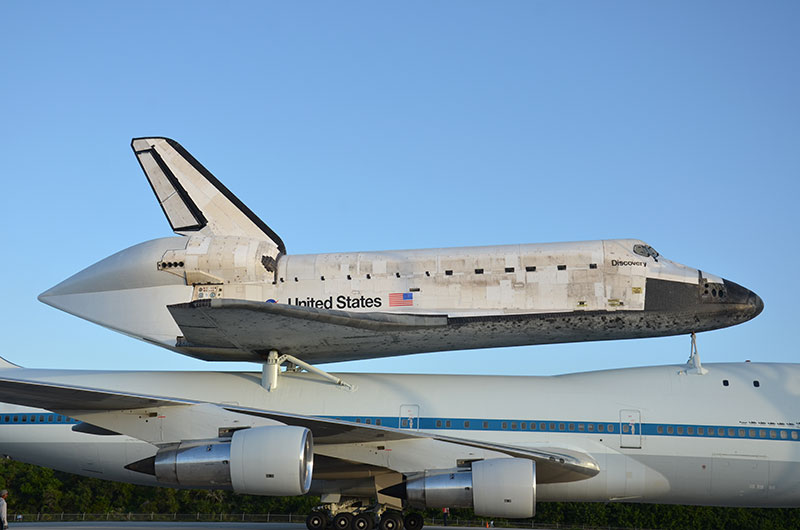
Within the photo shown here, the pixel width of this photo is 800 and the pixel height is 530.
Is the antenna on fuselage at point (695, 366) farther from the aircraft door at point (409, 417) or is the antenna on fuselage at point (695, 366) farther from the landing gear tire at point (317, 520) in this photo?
the landing gear tire at point (317, 520)

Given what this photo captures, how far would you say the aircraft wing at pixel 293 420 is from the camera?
12461 millimetres

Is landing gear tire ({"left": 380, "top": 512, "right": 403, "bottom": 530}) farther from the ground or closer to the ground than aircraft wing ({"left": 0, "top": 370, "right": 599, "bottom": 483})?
closer to the ground

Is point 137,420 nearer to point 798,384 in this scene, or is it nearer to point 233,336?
point 233,336

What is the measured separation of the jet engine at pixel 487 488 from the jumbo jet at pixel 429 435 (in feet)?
0.08

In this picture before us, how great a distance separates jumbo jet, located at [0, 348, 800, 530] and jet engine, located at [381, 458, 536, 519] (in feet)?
0.08

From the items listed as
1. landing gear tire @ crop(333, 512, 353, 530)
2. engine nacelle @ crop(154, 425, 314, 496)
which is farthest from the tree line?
engine nacelle @ crop(154, 425, 314, 496)

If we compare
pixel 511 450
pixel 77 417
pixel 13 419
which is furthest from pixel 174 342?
pixel 511 450

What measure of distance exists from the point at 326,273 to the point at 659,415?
6846 mm

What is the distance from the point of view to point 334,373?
51.2 feet

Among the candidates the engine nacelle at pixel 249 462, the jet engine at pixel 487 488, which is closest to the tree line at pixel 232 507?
the jet engine at pixel 487 488

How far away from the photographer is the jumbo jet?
1263cm

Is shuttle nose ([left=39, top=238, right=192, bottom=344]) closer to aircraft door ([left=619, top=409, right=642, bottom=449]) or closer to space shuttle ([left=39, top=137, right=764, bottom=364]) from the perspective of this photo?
space shuttle ([left=39, top=137, right=764, bottom=364])

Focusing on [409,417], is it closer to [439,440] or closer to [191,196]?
[439,440]

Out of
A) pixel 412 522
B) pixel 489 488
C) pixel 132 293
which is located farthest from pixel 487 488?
pixel 132 293
